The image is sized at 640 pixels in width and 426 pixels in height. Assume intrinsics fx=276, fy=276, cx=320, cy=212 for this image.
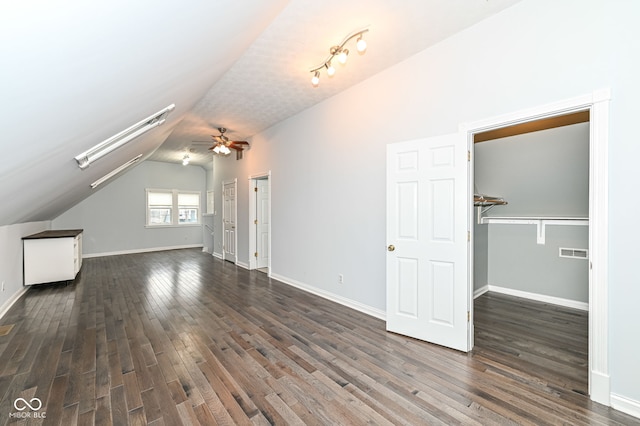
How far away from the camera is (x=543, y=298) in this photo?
161 inches

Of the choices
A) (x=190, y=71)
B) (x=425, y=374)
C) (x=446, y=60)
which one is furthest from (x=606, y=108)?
(x=190, y=71)

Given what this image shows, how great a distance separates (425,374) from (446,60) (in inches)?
117

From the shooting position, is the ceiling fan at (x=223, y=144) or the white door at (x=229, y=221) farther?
A: the white door at (x=229, y=221)

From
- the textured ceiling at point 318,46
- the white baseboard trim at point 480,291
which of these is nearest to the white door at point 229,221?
the textured ceiling at point 318,46

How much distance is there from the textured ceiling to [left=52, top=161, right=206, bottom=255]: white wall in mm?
5482

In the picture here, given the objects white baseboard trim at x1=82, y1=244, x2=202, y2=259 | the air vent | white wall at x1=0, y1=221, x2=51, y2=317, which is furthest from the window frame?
the air vent

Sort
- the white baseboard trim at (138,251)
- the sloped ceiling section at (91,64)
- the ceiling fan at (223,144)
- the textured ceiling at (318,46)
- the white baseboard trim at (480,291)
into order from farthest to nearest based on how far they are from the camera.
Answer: the white baseboard trim at (138,251) → the ceiling fan at (223,144) → the white baseboard trim at (480,291) → the textured ceiling at (318,46) → the sloped ceiling section at (91,64)

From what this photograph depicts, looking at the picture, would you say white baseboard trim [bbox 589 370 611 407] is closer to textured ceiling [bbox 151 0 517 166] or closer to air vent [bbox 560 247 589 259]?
air vent [bbox 560 247 589 259]

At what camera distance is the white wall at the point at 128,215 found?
797 cm

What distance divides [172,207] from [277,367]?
29.0ft

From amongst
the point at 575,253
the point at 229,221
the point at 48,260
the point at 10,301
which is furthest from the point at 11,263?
the point at 575,253

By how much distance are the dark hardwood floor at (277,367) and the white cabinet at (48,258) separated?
1.04m

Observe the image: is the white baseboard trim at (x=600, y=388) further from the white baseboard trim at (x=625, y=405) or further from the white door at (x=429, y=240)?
the white door at (x=429, y=240)

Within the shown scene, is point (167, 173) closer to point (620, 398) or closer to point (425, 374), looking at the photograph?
point (425, 374)
